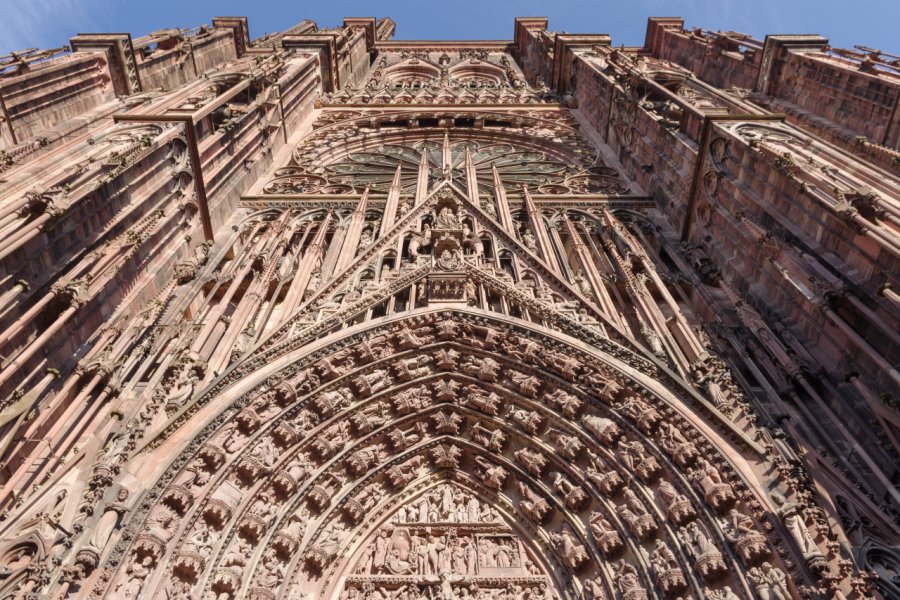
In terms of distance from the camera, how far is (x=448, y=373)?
10367 millimetres

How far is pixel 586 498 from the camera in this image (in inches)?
345

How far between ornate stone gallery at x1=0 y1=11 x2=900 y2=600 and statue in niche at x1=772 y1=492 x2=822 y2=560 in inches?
1.0

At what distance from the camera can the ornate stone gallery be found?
24.1ft

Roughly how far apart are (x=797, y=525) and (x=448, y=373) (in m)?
4.99

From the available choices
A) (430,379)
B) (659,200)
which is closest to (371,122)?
(659,200)

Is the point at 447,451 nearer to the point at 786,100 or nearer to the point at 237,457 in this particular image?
the point at 237,457

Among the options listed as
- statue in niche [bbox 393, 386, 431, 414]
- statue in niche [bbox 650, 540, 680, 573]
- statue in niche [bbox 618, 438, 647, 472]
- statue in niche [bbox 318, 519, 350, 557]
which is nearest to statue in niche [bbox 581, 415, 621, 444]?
statue in niche [bbox 618, 438, 647, 472]

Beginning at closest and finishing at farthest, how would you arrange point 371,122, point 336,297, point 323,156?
point 336,297 → point 323,156 → point 371,122

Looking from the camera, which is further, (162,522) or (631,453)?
(631,453)

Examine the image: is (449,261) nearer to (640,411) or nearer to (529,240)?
(529,240)

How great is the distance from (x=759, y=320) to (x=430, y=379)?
473cm

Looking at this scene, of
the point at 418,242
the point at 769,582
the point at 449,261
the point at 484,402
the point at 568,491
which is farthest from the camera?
the point at 418,242

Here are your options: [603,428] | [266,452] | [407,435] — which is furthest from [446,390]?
[266,452]

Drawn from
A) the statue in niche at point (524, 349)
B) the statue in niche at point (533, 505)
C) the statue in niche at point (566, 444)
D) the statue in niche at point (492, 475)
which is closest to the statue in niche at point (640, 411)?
the statue in niche at point (566, 444)
